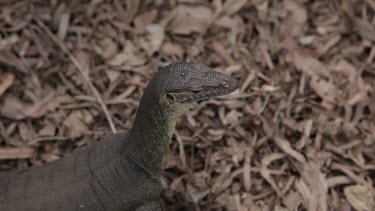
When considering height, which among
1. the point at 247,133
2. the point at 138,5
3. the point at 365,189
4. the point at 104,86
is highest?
the point at 138,5

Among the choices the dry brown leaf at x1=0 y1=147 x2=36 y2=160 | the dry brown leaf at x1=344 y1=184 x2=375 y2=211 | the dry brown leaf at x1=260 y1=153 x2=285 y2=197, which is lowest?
the dry brown leaf at x1=344 y1=184 x2=375 y2=211

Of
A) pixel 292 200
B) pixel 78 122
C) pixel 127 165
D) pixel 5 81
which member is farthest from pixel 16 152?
pixel 292 200

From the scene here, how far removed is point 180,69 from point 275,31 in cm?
202

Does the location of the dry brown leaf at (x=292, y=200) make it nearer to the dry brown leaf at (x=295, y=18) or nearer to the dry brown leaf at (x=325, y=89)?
the dry brown leaf at (x=325, y=89)

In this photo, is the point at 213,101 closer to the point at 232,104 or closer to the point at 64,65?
the point at 232,104

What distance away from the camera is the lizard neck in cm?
331

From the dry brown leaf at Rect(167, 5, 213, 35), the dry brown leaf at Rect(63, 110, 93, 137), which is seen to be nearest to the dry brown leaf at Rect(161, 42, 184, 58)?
the dry brown leaf at Rect(167, 5, 213, 35)

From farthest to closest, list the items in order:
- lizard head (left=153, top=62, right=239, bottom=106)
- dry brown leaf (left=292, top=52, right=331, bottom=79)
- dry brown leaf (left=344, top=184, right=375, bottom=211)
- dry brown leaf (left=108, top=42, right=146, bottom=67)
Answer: dry brown leaf (left=108, top=42, right=146, bottom=67)
dry brown leaf (left=292, top=52, right=331, bottom=79)
dry brown leaf (left=344, top=184, right=375, bottom=211)
lizard head (left=153, top=62, right=239, bottom=106)

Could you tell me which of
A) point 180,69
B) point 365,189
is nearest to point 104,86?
point 180,69

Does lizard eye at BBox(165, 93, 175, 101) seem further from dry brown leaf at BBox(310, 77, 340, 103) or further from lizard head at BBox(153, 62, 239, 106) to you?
dry brown leaf at BBox(310, 77, 340, 103)

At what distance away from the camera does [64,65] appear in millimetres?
4750

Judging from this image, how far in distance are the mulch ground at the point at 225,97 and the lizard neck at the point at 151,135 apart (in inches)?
24.8

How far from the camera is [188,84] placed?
10.6ft

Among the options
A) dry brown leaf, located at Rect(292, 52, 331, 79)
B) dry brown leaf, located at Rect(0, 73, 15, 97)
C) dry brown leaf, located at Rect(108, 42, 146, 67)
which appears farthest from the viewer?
dry brown leaf, located at Rect(108, 42, 146, 67)
